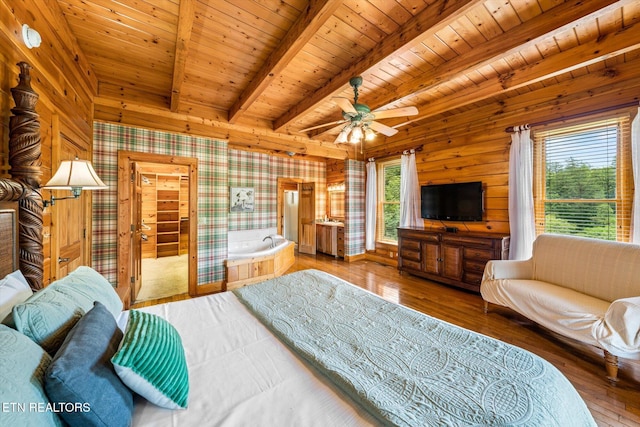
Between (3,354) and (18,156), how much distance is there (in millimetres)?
1275

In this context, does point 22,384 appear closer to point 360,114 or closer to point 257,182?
point 360,114

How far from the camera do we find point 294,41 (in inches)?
81.0

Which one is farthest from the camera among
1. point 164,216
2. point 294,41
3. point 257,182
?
point 164,216

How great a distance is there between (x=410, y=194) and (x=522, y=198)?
1.71 meters

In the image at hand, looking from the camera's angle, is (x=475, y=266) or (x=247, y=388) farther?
(x=475, y=266)

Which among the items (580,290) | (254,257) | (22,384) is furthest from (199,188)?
(580,290)

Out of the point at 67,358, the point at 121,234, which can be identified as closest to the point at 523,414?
the point at 67,358

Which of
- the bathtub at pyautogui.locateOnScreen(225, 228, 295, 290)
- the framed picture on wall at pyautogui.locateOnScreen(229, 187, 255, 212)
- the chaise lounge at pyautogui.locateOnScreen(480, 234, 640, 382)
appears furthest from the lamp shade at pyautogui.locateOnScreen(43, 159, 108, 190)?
the chaise lounge at pyautogui.locateOnScreen(480, 234, 640, 382)

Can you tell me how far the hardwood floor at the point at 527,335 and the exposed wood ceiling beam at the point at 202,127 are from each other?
8.16 feet

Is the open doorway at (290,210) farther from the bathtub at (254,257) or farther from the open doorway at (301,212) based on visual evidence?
the bathtub at (254,257)

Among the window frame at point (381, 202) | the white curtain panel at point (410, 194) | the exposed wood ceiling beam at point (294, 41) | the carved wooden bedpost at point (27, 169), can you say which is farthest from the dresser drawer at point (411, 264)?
the carved wooden bedpost at point (27, 169)

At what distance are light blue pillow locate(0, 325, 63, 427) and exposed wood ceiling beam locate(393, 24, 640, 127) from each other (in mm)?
4135

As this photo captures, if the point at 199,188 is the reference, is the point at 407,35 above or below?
above

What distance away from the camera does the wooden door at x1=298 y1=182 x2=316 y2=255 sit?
656 centimetres
